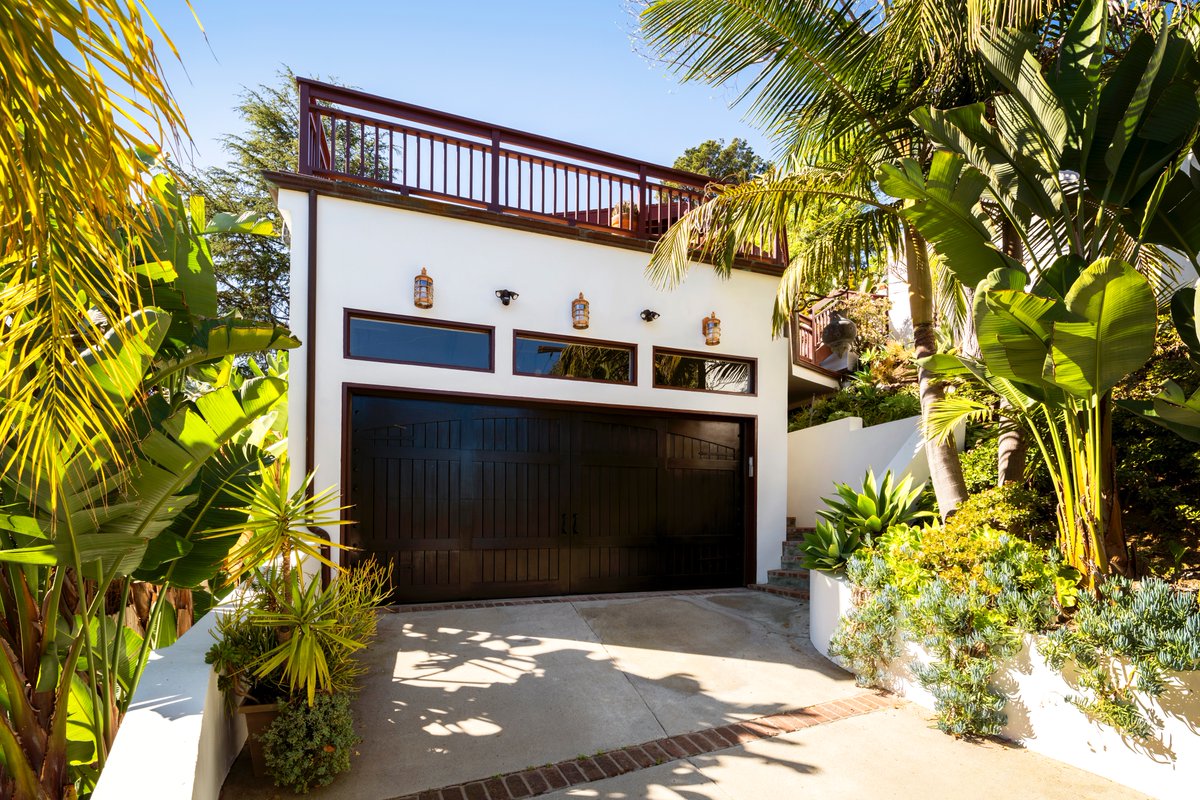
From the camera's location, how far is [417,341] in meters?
6.42

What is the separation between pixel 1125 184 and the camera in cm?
366

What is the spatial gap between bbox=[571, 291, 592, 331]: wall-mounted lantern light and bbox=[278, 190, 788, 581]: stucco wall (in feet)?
0.28

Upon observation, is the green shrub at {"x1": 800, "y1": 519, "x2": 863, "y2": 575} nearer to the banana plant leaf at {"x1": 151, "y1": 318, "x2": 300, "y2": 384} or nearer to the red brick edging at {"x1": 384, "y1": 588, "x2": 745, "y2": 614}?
the red brick edging at {"x1": 384, "y1": 588, "x2": 745, "y2": 614}

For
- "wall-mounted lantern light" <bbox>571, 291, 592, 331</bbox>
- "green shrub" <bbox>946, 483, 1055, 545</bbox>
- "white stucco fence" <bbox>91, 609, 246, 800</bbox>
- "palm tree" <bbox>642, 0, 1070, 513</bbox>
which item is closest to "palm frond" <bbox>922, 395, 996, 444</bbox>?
"palm tree" <bbox>642, 0, 1070, 513</bbox>

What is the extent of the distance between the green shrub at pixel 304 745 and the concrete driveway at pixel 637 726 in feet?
0.35

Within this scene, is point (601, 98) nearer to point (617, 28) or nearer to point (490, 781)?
point (617, 28)

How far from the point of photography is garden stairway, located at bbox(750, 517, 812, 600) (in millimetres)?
7227

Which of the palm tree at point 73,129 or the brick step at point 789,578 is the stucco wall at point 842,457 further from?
the palm tree at point 73,129

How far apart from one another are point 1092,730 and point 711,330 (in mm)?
5335

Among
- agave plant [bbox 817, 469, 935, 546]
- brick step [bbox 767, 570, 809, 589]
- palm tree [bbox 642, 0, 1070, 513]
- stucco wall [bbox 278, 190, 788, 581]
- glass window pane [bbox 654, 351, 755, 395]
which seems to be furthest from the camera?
glass window pane [bbox 654, 351, 755, 395]

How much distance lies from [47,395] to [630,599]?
6234mm

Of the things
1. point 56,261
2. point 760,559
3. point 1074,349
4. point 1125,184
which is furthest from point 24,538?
point 760,559

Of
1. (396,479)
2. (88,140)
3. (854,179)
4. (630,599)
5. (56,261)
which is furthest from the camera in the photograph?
(630,599)

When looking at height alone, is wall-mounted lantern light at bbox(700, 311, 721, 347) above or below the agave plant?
above
